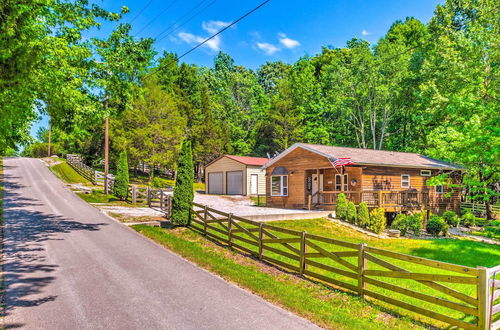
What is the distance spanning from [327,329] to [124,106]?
1305 centimetres

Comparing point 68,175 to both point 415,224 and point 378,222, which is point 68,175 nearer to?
point 378,222

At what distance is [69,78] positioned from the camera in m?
12.3

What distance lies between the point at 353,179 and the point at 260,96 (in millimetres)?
39601

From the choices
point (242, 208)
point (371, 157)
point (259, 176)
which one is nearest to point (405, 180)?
point (371, 157)

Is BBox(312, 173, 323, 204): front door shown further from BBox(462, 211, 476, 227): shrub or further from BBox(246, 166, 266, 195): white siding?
BBox(246, 166, 266, 195): white siding

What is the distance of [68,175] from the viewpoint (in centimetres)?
3903

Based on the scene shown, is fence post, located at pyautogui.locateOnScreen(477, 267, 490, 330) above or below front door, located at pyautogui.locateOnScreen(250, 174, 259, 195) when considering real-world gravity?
below

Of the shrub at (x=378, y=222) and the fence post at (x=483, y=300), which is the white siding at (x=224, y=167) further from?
the fence post at (x=483, y=300)

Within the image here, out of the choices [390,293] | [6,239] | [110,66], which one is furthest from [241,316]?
[110,66]

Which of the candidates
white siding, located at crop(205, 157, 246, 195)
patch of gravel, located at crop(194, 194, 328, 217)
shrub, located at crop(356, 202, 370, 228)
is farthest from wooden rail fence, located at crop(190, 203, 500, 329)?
white siding, located at crop(205, 157, 246, 195)

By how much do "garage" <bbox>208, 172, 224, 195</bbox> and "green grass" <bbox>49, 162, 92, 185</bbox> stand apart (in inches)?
513

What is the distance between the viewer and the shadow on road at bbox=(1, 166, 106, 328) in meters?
6.96

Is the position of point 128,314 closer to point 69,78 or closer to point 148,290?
point 148,290

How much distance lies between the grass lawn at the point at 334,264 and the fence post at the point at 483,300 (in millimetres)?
939
